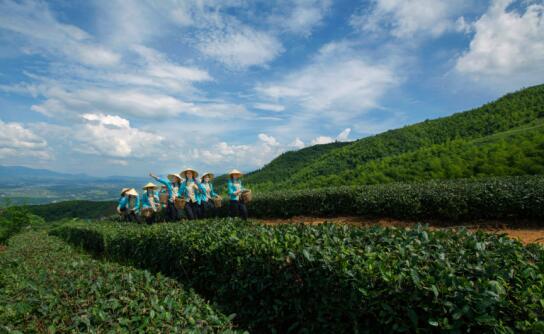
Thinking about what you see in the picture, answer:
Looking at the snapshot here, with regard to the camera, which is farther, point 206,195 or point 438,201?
point 206,195

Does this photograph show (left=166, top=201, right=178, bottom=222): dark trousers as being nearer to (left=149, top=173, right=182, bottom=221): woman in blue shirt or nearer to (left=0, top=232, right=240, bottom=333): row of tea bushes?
(left=149, top=173, right=182, bottom=221): woman in blue shirt

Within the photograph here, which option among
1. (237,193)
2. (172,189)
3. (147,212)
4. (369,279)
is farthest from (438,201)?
(147,212)

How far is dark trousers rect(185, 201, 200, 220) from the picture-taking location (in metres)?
11.1

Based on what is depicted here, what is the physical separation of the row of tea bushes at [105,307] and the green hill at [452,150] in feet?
48.3

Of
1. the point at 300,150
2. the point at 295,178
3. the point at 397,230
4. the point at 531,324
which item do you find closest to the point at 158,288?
the point at 397,230

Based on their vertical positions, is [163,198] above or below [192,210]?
above

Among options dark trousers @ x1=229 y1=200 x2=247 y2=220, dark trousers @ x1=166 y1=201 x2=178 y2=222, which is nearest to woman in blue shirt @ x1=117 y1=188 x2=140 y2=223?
dark trousers @ x1=166 y1=201 x2=178 y2=222

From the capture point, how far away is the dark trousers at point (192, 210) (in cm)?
1113

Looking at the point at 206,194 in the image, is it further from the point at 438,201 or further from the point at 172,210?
the point at 438,201

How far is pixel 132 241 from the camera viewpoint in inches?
270

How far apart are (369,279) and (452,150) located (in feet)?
59.5

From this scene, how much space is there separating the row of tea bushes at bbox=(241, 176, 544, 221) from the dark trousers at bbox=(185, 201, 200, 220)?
141 inches

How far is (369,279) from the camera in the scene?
9.21 ft

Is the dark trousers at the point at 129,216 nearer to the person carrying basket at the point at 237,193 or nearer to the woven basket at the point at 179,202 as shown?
the woven basket at the point at 179,202
